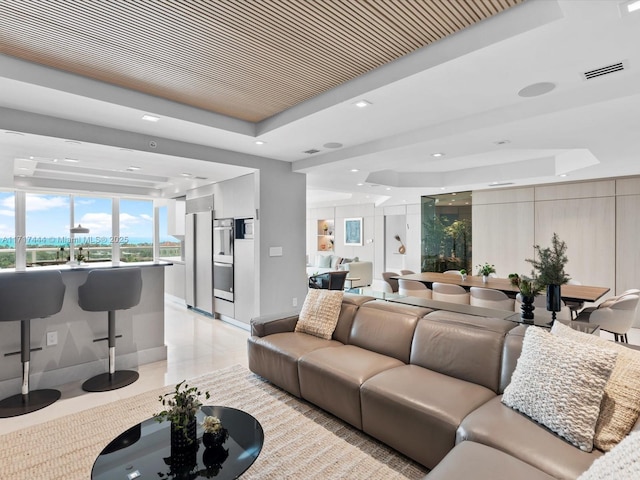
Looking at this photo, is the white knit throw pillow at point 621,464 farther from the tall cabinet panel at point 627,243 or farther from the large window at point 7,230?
the large window at point 7,230

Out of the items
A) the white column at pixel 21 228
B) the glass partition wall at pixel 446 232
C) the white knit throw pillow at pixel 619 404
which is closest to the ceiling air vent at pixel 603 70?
the white knit throw pillow at pixel 619 404

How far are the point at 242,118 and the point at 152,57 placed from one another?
1.36 metres

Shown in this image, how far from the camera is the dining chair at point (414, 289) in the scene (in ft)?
17.4

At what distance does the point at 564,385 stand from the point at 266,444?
1838 mm

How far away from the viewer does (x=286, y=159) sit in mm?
5172

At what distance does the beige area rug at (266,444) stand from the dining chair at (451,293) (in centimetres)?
292

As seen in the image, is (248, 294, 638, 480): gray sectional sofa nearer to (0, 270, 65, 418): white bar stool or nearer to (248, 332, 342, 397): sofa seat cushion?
(248, 332, 342, 397): sofa seat cushion

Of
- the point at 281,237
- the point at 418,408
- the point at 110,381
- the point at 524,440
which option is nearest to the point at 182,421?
the point at 418,408

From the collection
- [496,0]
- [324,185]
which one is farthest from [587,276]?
[496,0]

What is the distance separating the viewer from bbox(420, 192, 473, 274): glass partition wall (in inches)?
324

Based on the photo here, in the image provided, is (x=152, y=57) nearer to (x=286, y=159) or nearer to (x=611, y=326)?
(x=286, y=159)

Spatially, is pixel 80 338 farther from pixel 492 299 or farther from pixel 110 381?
pixel 492 299

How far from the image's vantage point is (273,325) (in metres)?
3.50

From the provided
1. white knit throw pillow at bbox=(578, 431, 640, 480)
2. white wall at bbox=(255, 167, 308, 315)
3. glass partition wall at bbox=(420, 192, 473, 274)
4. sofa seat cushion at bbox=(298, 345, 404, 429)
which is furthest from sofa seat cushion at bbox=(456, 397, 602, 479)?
glass partition wall at bbox=(420, 192, 473, 274)
